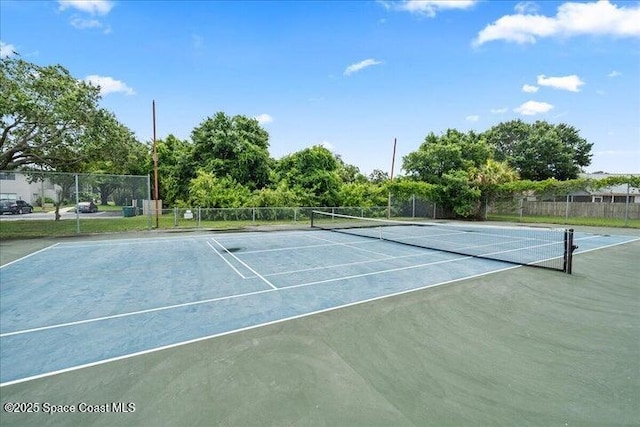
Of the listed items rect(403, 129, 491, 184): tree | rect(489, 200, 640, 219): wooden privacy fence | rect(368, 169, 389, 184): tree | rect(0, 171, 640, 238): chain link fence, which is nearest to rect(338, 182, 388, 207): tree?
rect(0, 171, 640, 238): chain link fence

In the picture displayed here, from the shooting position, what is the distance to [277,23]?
1578cm

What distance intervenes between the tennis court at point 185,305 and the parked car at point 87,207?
454 centimetres

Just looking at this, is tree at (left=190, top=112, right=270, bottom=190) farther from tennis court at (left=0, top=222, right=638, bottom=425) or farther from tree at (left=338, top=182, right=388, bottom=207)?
tennis court at (left=0, top=222, right=638, bottom=425)

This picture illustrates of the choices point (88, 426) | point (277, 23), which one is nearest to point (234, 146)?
point (277, 23)

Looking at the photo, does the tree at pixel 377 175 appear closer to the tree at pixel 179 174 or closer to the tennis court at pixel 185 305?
the tree at pixel 179 174

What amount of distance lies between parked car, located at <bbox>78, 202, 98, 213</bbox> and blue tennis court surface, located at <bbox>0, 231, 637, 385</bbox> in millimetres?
4465

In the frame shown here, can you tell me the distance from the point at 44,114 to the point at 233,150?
12.0 meters

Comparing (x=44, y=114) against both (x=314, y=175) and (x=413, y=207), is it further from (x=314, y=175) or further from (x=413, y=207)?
(x=413, y=207)

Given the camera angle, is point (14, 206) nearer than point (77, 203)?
No

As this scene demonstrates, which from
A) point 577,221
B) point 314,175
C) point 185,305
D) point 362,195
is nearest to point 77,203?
point 185,305

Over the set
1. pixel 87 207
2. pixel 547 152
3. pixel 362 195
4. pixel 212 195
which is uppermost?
pixel 547 152

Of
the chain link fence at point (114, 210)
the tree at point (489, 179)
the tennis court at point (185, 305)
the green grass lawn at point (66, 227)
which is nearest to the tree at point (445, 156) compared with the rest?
the tree at point (489, 179)

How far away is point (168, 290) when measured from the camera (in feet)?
19.9

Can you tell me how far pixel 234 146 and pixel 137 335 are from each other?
898 inches
